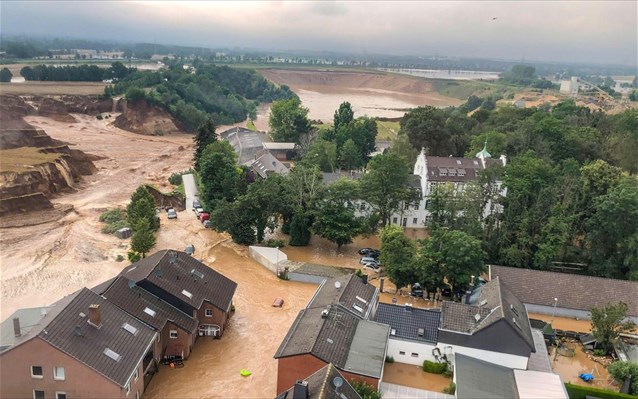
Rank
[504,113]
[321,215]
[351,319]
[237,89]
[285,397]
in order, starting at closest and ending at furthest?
1. [285,397]
2. [351,319]
3. [321,215]
4. [504,113]
5. [237,89]

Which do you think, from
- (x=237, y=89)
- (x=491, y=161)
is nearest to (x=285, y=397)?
(x=491, y=161)

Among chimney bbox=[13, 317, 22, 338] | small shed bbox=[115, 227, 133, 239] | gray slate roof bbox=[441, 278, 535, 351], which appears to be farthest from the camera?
small shed bbox=[115, 227, 133, 239]

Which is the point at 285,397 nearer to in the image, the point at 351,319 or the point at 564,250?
the point at 351,319

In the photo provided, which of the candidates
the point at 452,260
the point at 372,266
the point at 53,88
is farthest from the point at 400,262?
the point at 53,88

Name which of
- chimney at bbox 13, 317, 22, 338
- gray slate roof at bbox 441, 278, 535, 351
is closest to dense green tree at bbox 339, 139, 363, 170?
gray slate roof at bbox 441, 278, 535, 351

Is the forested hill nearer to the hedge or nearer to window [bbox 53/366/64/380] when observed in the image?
window [bbox 53/366/64/380]

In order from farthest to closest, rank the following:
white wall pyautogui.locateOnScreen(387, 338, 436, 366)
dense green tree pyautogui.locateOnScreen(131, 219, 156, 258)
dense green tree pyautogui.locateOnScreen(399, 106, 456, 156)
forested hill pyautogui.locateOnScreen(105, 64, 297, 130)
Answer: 1. forested hill pyautogui.locateOnScreen(105, 64, 297, 130)
2. dense green tree pyautogui.locateOnScreen(399, 106, 456, 156)
3. dense green tree pyautogui.locateOnScreen(131, 219, 156, 258)
4. white wall pyautogui.locateOnScreen(387, 338, 436, 366)

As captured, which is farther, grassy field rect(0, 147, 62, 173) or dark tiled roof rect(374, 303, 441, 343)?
grassy field rect(0, 147, 62, 173)
